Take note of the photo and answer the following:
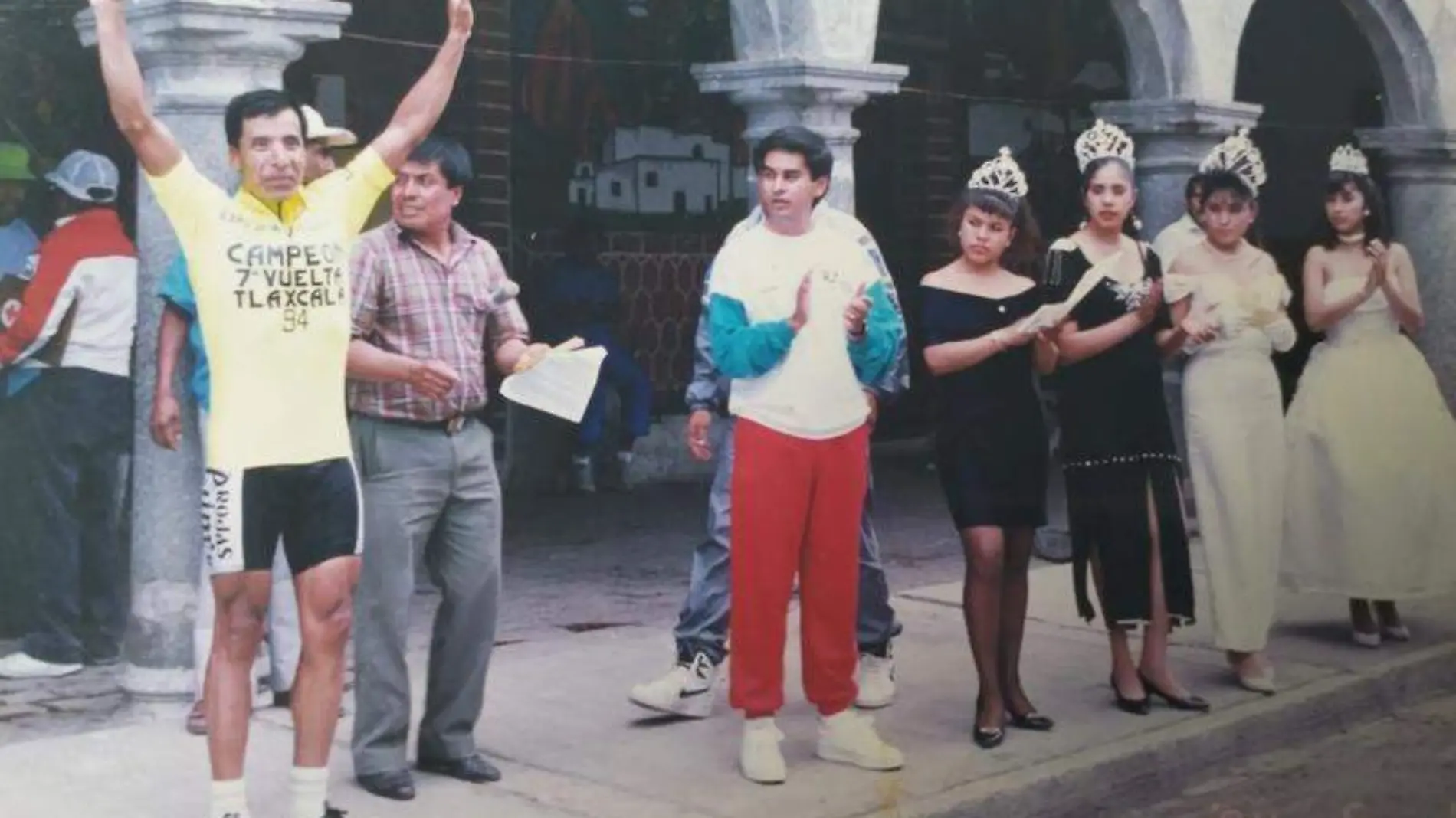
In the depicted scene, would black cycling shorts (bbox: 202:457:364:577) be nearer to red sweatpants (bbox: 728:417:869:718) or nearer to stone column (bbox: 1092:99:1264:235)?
red sweatpants (bbox: 728:417:869:718)

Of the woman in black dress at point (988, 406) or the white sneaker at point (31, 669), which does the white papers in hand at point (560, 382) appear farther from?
the white sneaker at point (31, 669)

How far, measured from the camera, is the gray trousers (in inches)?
191

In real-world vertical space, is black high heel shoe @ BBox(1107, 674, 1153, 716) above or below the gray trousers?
below

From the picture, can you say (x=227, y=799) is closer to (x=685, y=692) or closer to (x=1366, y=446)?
(x=685, y=692)

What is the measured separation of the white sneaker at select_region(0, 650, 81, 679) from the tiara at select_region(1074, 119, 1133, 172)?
13.3 ft

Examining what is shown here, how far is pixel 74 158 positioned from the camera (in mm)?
6840

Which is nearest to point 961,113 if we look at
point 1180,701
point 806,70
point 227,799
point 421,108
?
point 806,70

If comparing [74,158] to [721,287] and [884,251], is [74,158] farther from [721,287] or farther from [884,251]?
[884,251]

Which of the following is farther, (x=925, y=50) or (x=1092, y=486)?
(x=925, y=50)

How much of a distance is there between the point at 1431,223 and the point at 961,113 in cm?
417

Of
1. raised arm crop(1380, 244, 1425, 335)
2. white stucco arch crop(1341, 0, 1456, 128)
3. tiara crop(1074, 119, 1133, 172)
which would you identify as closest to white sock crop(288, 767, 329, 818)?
tiara crop(1074, 119, 1133, 172)

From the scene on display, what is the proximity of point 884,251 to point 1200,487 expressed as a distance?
7.57 m

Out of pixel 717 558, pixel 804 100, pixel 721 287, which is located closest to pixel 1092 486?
pixel 717 558

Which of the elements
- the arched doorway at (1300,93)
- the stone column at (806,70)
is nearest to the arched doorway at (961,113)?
the arched doorway at (1300,93)
